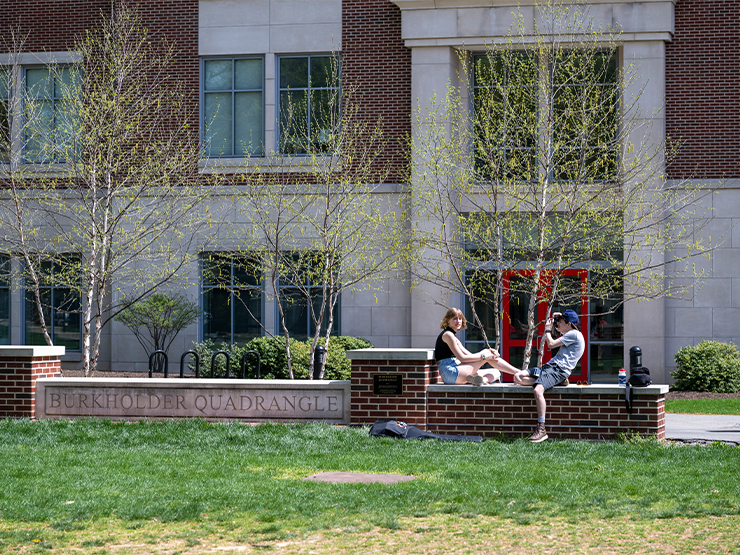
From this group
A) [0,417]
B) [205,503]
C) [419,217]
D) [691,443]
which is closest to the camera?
[205,503]

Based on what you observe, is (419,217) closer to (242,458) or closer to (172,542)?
(242,458)

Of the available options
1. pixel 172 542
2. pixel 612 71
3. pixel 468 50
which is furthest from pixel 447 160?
pixel 172 542

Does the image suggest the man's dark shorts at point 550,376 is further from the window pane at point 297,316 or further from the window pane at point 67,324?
the window pane at point 67,324

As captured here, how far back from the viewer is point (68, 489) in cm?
786

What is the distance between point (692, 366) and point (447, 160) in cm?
617

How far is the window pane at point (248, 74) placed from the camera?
20.7 m

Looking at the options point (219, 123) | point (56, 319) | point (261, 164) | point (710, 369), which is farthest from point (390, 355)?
point (56, 319)

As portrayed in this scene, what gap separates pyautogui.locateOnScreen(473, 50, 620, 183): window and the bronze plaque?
522 cm

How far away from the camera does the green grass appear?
1507 centimetres

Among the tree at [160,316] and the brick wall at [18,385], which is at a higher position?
the tree at [160,316]

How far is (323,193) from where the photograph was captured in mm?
18062

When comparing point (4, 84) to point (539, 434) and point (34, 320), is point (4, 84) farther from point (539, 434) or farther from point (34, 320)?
point (539, 434)

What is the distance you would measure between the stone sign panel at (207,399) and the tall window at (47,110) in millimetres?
7899

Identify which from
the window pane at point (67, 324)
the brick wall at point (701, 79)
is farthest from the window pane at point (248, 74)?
the brick wall at point (701, 79)
